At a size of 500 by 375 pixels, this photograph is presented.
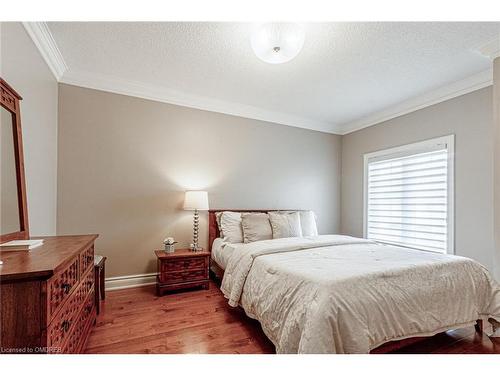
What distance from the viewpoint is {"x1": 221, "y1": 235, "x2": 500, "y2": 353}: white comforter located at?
4.60ft

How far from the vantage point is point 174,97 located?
335 cm

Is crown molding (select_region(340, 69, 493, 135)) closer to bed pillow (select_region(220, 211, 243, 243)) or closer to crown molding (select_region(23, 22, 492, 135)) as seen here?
crown molding (select_region(23, 22, 492, 135))

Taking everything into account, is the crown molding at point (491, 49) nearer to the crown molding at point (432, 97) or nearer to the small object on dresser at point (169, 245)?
the crown molding at point (432, 97)

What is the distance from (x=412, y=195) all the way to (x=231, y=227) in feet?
8.53

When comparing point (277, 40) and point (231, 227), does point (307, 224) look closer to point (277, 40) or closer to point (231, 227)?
point (231, 227)

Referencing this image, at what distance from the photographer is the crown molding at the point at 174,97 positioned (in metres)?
2.88

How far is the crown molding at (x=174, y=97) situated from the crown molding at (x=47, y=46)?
16 centimetres

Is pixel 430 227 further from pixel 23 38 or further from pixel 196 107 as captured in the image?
pixel 23 38

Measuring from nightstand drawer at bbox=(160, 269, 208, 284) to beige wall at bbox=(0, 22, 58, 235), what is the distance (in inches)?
50.1

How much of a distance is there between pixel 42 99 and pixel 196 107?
172cm

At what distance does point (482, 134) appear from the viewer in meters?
2.78

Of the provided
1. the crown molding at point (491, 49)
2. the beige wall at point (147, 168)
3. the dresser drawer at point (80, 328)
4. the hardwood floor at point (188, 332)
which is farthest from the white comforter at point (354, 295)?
the crown molding at point (491, 49)

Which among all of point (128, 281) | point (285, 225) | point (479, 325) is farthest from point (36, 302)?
point (479, 325)
